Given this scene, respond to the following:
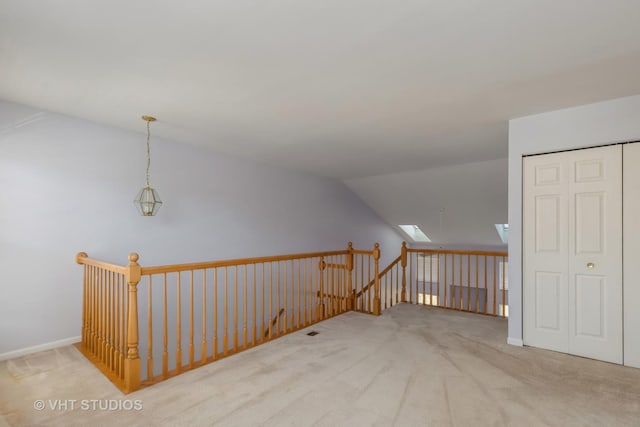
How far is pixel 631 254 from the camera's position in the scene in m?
2.87

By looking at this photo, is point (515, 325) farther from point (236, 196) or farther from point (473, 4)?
point (236, 196)

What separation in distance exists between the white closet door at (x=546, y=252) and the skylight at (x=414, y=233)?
236 inches

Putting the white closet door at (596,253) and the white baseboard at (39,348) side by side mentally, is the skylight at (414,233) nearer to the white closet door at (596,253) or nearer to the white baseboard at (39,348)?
the white closet door at (596,253)

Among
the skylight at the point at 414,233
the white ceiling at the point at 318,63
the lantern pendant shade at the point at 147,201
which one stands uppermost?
the white ceiling at the point at 318,63

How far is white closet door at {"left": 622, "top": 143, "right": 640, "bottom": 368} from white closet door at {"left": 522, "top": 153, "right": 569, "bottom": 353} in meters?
0.43

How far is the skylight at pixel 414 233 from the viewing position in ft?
31.0

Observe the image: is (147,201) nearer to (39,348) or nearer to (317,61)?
Answer: (39,348)

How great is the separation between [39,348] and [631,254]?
5.84 meters

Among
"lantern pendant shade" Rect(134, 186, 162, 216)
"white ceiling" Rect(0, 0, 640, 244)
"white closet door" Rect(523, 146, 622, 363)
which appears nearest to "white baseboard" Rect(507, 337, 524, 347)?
"white closet door" Rect(523, 146, 622, 363)

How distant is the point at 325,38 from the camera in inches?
79.4

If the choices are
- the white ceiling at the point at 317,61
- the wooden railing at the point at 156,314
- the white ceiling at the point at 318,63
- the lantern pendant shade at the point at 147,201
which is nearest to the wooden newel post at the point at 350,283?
the wooden railing at the point at 156,314

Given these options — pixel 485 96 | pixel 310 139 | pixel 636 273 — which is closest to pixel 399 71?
pixel 485 96

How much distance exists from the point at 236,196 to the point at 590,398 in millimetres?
4809

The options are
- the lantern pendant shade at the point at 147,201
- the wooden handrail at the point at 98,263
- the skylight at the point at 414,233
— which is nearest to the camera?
the wooden handrail at the point at 98,263
